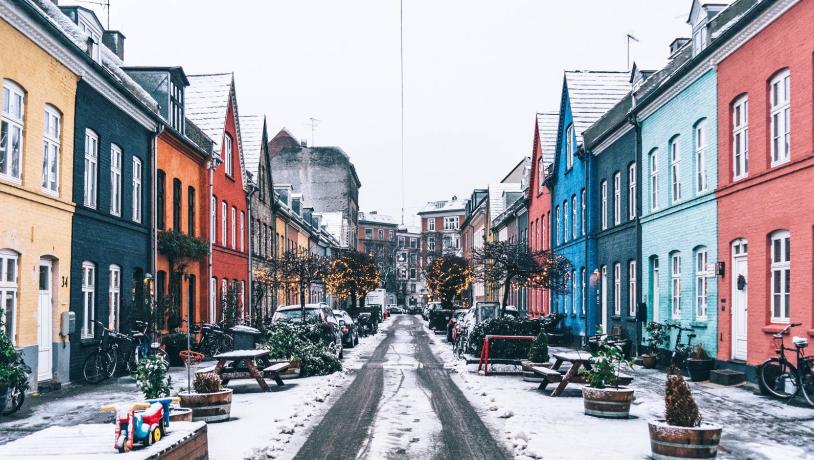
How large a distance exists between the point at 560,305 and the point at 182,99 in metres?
18.3

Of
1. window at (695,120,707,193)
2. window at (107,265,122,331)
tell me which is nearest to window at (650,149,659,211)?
window at (695,120,707,193)

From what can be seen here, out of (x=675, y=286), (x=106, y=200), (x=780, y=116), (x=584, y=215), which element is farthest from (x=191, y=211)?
(x=780, y=116)

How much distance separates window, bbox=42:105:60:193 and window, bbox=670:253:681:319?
48.3 ft

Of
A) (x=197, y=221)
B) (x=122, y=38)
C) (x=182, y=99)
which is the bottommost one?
(x=197, y=221)

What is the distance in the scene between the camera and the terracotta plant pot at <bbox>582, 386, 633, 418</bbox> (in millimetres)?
11914

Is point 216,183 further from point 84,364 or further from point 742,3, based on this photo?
point 742,3

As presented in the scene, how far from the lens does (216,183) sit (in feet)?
103

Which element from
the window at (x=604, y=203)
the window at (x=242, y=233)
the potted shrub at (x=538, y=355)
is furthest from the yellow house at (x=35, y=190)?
the window at (x=242, y=233)

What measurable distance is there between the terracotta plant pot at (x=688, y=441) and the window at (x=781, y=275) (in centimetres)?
766

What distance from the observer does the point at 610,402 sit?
39.1 ft

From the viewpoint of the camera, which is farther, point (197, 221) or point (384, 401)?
point (197, 221)

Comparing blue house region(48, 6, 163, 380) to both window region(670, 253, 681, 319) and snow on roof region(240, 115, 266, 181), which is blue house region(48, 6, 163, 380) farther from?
snow on roof region(240, 115, 266, 181)

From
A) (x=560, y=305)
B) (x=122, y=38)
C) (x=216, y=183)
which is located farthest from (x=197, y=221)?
(x=560, y=305)

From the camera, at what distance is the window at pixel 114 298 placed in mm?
20531
